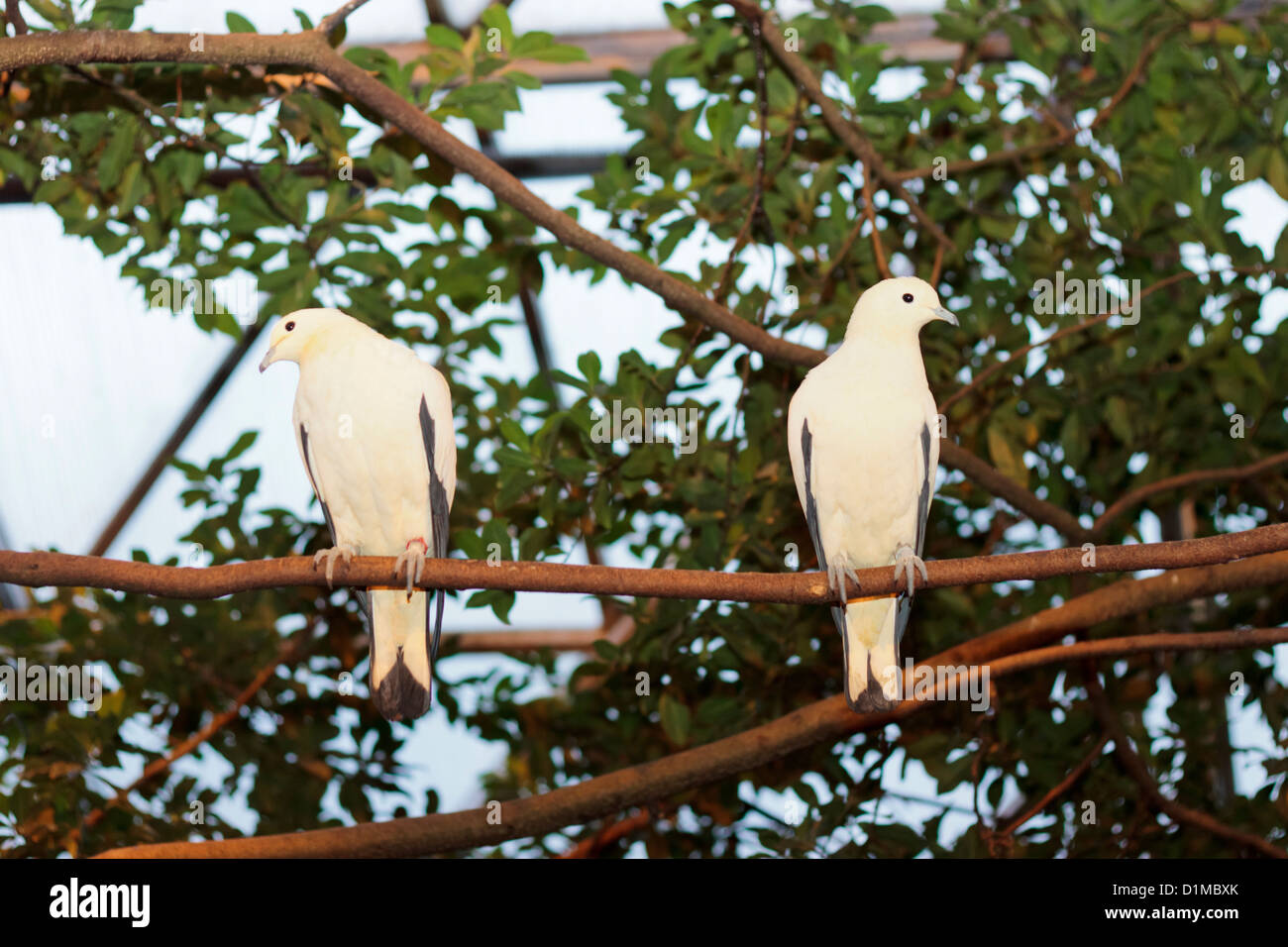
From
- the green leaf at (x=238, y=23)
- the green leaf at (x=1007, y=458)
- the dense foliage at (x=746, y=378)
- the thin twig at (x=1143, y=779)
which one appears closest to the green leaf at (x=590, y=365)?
the dense foliage at (x=746, y=378)

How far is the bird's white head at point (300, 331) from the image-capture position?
129 inches

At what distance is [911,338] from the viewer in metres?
3.13

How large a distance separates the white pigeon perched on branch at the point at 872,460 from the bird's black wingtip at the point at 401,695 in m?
1.18

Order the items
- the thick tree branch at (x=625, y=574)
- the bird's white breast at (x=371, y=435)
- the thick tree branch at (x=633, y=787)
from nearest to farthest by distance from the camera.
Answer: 1. the thick tree branch at (x=625, y=574)
2. the bird's white breast at (x=371, y=435)
3. the thick tree branch at (x=633, y=787)

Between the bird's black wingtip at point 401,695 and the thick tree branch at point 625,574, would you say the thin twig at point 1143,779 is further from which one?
the bird's black wingtip at point 401,695

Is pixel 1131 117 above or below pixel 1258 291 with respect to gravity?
above

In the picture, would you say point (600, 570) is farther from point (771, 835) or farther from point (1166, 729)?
point (1166, 729)

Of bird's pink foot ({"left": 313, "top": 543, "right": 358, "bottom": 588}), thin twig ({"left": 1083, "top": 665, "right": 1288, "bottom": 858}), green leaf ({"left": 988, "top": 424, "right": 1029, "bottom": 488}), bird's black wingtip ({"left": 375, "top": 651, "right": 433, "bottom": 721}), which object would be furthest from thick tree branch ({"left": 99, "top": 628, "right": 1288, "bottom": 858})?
bird's pink foot ({"left": 313, "top": 543, "right": 358, "bottom": 588})

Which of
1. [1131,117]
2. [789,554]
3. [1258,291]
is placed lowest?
[789,554]

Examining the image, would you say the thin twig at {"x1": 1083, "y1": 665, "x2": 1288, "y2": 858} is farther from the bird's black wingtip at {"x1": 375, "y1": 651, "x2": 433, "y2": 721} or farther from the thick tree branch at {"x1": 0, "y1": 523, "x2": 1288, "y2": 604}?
the bird's black wingtip at {"x1": 375, "y1": 651, "x2": 433, "y2": 721}

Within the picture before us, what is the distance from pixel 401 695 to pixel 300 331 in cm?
105

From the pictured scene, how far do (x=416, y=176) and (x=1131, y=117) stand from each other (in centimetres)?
279

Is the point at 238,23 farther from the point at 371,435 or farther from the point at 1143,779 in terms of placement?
the point at 1143,779

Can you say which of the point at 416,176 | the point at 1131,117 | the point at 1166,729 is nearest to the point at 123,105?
the point at 416,176
